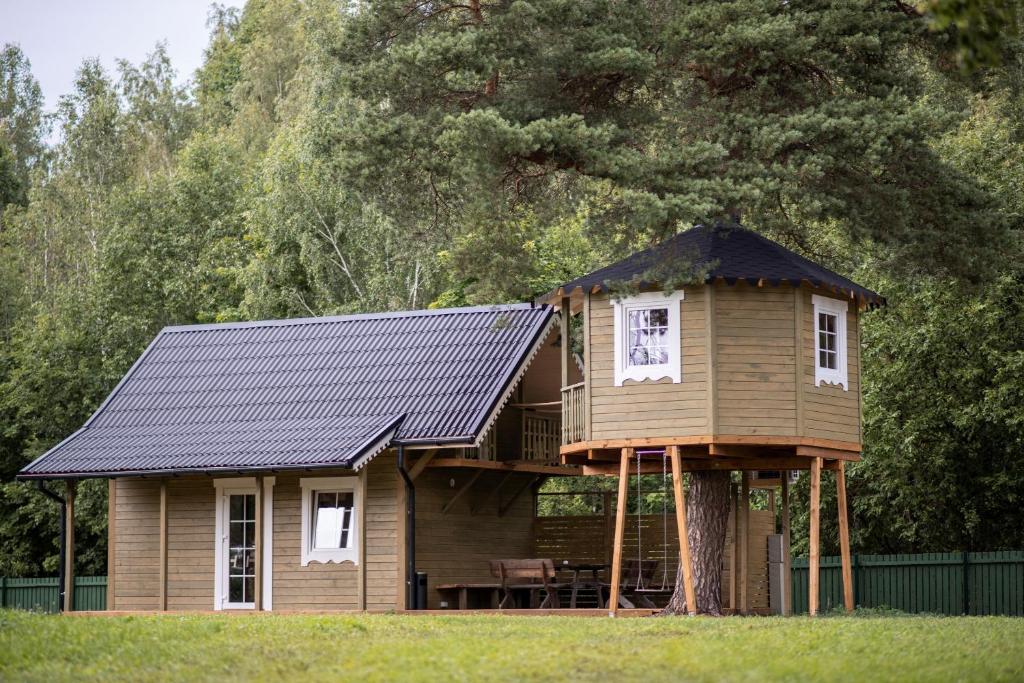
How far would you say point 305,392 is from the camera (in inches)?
1085

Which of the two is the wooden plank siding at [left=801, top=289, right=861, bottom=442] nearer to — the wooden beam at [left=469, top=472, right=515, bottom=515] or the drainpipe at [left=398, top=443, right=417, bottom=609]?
the drainpipe at [left=398, top=443, right=417, bottom=609]

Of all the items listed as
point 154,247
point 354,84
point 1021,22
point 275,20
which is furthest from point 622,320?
point 275,20

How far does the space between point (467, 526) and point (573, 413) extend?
163 inches

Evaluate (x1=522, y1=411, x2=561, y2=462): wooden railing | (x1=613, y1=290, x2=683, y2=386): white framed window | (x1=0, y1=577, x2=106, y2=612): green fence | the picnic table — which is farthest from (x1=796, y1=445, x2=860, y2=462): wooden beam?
(x1=0, y1=577, x2=106, y2=612): green fence

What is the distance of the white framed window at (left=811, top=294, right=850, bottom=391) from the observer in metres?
22.3

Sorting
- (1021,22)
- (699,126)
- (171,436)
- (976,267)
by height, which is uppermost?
(1021,22)

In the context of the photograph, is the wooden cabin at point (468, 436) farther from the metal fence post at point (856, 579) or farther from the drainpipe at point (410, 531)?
the metal fence post at point (856, 579)

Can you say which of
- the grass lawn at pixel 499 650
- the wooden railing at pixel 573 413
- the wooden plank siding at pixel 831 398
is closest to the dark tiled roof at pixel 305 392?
the wooden railing at pixel 573 413

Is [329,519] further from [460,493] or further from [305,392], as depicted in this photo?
[305,392]

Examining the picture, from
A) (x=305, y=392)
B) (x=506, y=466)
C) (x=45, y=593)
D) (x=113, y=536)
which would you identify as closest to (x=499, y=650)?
(x=506, y=466)

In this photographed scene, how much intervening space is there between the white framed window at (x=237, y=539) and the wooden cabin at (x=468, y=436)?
0.13 ft

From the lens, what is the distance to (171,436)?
27359 mm

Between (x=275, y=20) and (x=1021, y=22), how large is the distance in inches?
1629

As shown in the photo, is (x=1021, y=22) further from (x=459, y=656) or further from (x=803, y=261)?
(x=459, y=656)
